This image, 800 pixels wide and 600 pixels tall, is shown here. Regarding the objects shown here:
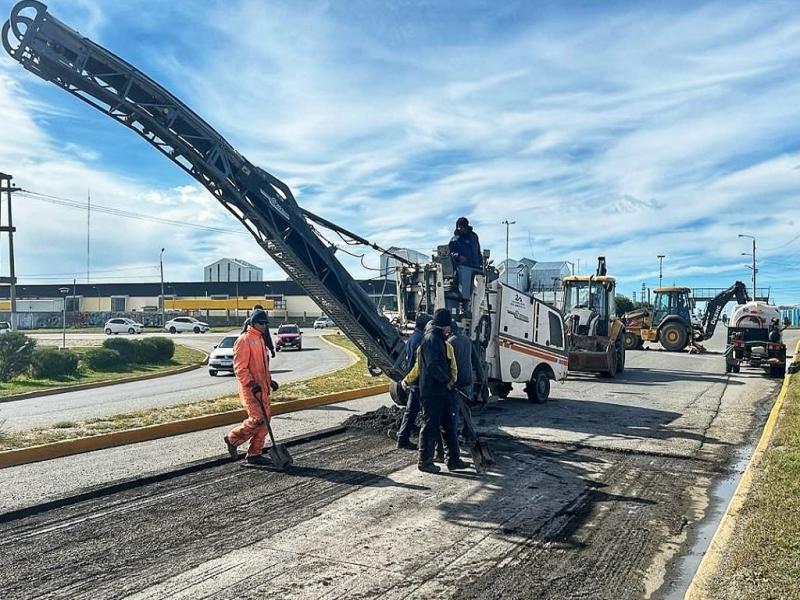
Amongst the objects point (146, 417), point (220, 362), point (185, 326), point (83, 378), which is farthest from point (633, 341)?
point (185, 326)

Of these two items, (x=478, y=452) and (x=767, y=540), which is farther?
(x=478, y=452)

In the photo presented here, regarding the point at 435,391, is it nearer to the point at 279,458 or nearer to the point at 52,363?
the point at 279,458

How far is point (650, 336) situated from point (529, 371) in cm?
2266

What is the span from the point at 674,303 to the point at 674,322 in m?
1.37

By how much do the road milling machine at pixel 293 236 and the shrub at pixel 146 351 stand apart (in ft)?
59.6

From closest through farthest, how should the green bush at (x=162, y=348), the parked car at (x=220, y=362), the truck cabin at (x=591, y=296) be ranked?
the truck cabin at (x=591, y=296), the parked car at (x=220, y=362), the green bush at (x=162, y=348)

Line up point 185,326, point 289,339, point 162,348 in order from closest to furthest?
point 162,348
point 289,339
point 185,326

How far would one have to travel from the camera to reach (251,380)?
8.34m

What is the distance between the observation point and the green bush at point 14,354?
21.8 metres

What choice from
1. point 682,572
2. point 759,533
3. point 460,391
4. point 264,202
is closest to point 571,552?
point 682,572

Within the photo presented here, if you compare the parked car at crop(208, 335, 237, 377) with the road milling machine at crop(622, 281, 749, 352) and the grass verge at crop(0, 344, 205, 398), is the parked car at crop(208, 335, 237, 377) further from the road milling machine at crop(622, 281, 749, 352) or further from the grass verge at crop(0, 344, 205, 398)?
the road milling machine at crop(622, 281, 749, 352)

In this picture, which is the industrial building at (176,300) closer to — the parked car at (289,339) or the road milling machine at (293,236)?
the parked car at (289,339)

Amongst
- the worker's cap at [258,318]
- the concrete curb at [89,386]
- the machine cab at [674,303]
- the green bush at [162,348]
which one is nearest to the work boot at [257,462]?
the worker's cap at [258,318]

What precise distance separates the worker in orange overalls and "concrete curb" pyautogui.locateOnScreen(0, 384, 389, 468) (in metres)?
2.41
